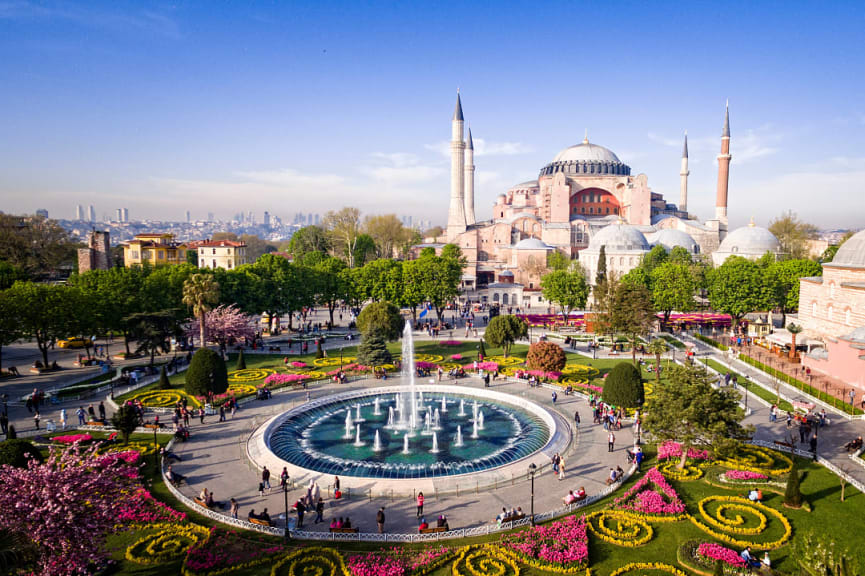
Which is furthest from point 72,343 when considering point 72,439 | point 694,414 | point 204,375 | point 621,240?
point 621,240

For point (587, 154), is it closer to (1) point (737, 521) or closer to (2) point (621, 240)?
(2) point (621, 240)

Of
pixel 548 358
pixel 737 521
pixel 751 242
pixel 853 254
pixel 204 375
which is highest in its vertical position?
pixel 751 242

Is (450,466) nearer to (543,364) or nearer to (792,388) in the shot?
(543,364)

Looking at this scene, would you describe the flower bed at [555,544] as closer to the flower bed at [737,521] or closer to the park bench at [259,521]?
the flower bed at [737,521]

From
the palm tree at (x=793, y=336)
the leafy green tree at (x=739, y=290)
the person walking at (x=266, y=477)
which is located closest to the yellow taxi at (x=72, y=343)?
the person walking at (x=266, y=477)

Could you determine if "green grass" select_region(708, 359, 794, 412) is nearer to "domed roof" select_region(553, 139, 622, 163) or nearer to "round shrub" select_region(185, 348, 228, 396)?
"round shrub" select_region(185, 348, 228, 396)

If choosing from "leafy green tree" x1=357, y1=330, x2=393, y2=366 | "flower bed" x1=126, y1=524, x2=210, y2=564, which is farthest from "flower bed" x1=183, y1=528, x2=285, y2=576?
"leafy green tree" x1=357, y1=330, x2=393, y2=366

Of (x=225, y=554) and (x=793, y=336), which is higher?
(x=793, y=336)

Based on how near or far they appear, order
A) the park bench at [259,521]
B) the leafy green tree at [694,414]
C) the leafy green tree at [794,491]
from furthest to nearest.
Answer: the leafy green tree at [694,414] → the leafy green tree at [794,491] → the park bench at [259,521]
